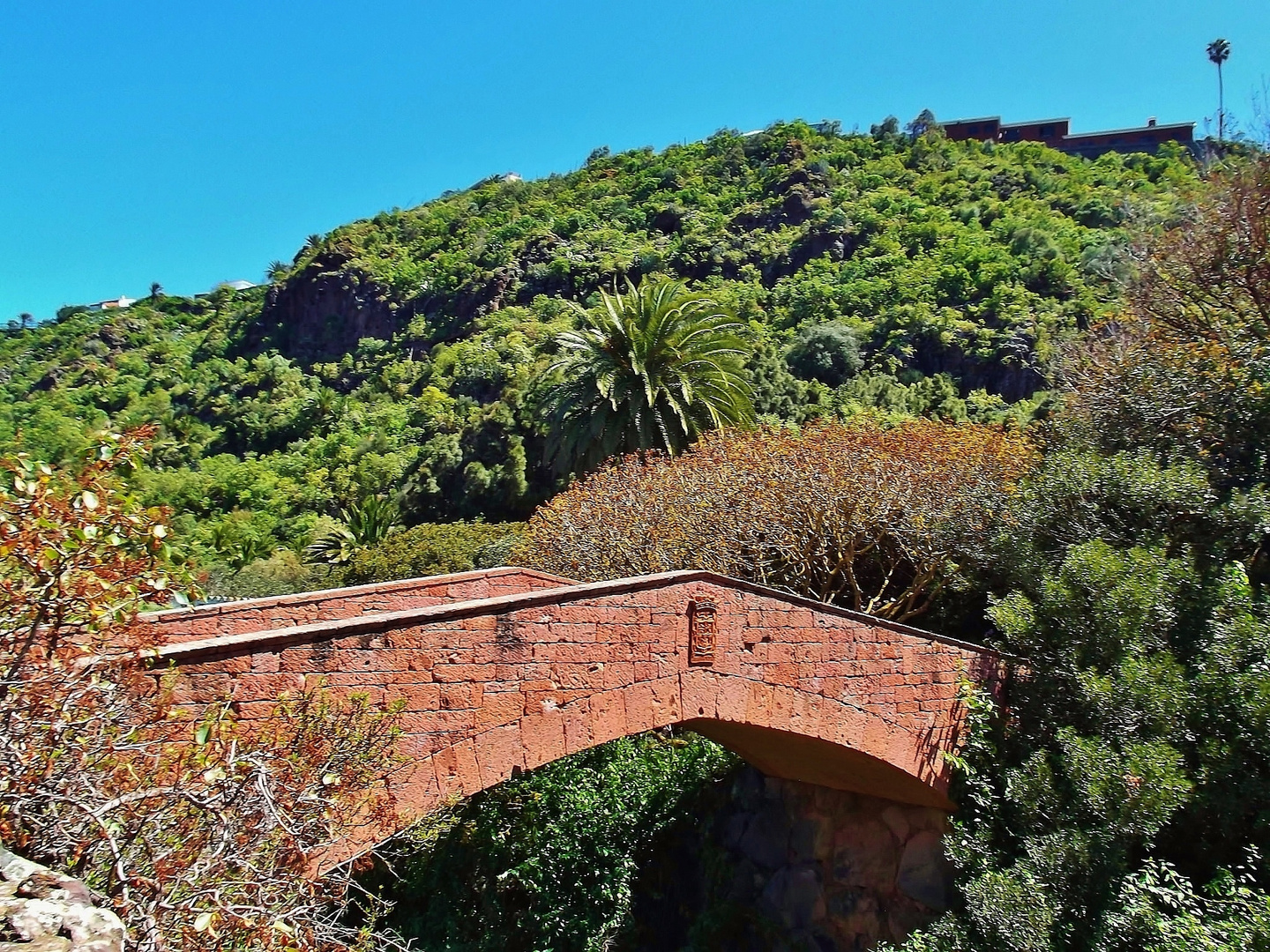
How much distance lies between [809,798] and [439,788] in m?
5.22

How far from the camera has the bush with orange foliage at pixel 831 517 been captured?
10648 mm

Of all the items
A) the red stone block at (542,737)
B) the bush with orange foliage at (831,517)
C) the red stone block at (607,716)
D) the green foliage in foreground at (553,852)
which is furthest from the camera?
the bush with orange foliage at (831,517)

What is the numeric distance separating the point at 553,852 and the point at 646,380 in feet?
33.0

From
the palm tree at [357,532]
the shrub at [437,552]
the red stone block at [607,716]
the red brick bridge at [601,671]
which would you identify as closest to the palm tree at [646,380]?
the shrub at [437,552]

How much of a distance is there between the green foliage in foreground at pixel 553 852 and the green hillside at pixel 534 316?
13.9m

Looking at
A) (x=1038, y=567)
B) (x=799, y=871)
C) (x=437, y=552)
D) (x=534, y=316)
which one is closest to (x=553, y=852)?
(x=799, y=871)

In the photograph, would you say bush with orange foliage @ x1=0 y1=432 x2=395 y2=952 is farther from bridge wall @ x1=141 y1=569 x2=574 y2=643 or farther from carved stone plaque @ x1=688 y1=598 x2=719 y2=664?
carved stone plaque @ x1=688 y1=598 x2=719 y2=664

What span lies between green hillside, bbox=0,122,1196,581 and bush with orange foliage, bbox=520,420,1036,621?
464 inches

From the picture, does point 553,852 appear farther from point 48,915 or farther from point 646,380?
point 646,380

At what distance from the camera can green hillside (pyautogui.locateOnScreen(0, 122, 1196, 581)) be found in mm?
31844

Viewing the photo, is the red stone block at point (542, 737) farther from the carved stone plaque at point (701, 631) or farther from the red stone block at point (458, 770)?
the carved stone plaque at point (701, 631)

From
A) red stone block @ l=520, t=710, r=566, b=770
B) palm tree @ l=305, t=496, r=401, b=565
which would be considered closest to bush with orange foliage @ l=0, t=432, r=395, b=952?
red stone block @ l=520, t=710, r=566, b=770

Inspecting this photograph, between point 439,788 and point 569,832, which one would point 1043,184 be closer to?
point 569,832

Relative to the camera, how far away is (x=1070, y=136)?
65.6 m
